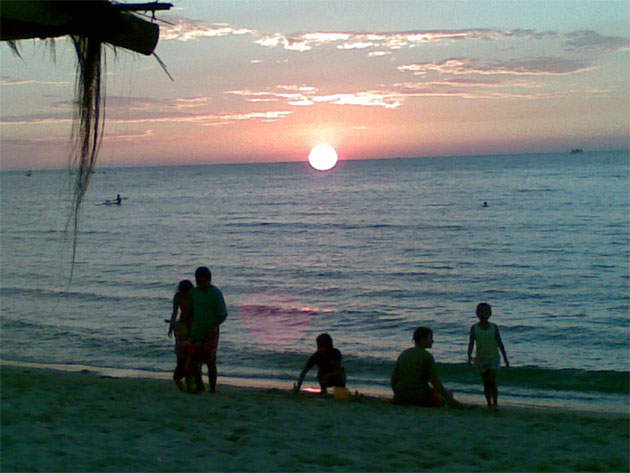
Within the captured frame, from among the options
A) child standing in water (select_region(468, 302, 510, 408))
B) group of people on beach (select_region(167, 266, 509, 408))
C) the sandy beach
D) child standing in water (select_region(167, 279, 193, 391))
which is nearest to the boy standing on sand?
group of people on beach (select_region(167, 266, 509, 408))

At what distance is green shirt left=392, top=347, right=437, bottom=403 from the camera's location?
24.5 ft

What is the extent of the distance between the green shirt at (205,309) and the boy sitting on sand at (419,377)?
7.32 ft

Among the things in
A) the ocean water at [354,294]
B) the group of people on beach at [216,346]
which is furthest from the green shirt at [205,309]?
the ocean water at [354,294]

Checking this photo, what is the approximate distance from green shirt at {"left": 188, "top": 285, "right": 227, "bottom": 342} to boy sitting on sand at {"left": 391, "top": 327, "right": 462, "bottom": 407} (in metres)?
2.23

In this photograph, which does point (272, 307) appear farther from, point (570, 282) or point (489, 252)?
point (489, 252)

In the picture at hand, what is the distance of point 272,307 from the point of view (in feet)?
62.6

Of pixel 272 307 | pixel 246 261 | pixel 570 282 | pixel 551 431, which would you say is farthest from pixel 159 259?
pixel 551 431

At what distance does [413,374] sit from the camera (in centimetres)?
776

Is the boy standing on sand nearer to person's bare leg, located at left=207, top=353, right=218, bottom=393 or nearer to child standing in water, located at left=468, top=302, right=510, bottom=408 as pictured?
person's bare leg, located at left=207, top=353, right=218, bottom=393

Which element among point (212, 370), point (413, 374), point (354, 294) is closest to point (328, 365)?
point (413, 374)

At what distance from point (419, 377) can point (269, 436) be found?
8.88 ft

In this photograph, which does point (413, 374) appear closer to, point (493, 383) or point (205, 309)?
point (493, 383)

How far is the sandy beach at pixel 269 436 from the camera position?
458 centimetres

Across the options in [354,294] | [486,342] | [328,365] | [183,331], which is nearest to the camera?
[183,331]
